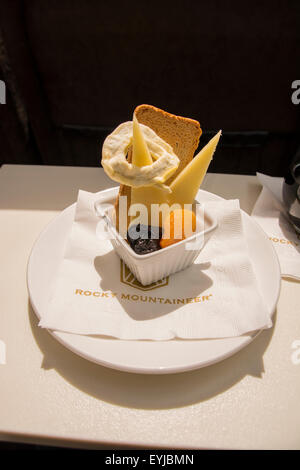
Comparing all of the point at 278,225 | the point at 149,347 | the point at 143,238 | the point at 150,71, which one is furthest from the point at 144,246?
the point at 150,71

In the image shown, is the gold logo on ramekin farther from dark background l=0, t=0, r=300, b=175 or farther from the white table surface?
dark background l=0, t=0, r=300, b=175

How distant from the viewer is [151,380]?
406 millimetres

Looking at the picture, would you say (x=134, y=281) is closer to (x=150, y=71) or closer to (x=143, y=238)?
(x=143, y=238)

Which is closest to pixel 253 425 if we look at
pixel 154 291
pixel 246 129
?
pixel 154 291

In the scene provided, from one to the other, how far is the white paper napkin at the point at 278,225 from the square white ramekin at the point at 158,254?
187 millimetres

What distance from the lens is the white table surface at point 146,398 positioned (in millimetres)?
369

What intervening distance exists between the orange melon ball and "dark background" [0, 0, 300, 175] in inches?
31.1

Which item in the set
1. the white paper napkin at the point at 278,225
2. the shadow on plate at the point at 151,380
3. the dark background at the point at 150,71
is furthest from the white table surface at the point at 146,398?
the dark background at the point at 150,71

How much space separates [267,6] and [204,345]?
103 centimetres

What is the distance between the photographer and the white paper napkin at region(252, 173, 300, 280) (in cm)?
56

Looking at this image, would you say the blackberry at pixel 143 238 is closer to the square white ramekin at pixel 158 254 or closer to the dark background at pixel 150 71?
the square white ramekin at pixel 158 254

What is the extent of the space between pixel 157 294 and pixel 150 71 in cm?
87

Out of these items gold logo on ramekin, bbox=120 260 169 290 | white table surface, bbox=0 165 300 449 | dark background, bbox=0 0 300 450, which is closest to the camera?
white table surface, bbox=0 165 300 449

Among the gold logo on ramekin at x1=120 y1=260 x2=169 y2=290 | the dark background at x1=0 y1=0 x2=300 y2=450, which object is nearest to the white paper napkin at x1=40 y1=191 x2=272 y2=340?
the gold logo on ramekin at x1=120 y1=260 x2=169 y2=290
